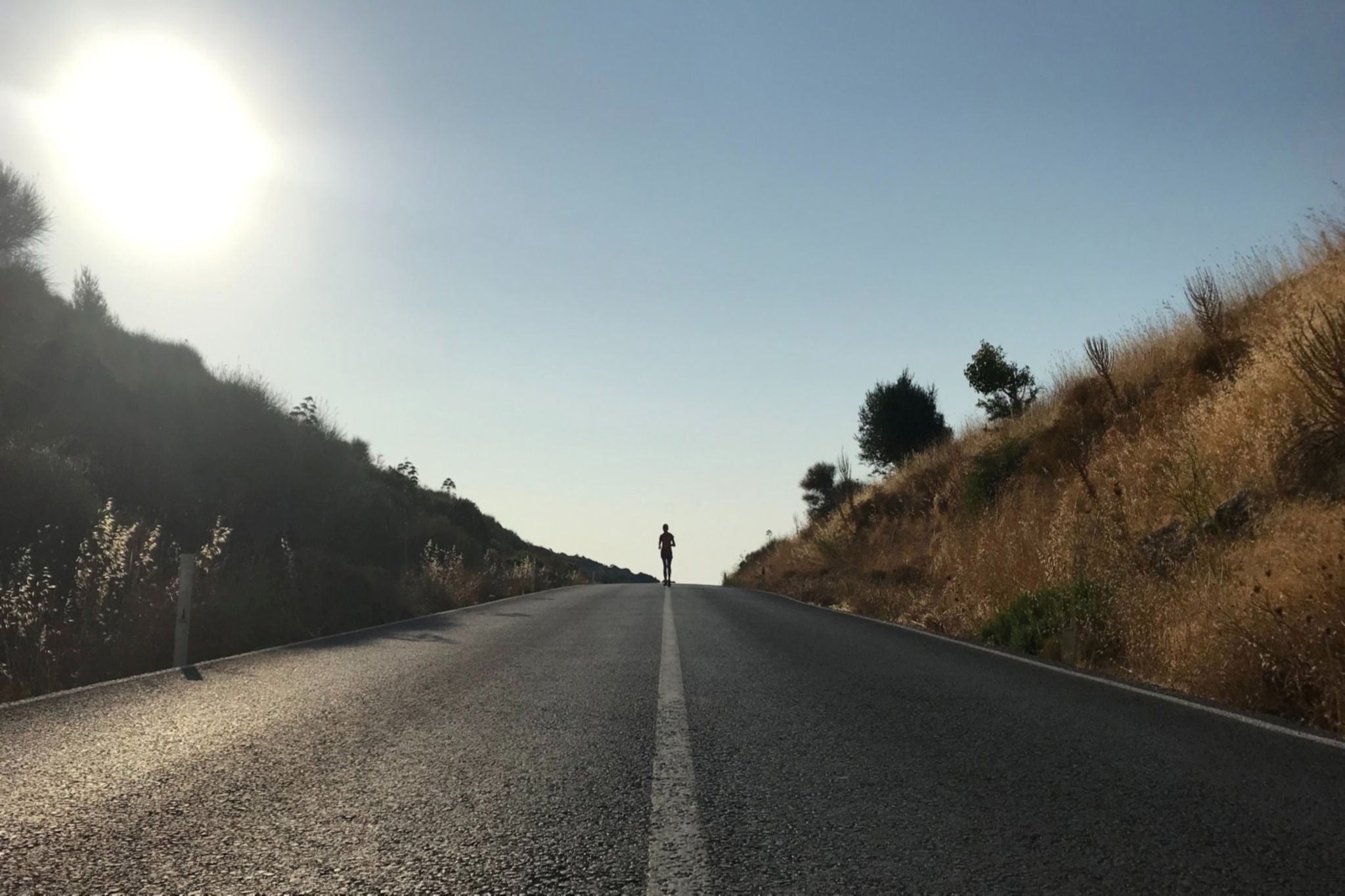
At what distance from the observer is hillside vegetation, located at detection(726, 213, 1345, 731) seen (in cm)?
722

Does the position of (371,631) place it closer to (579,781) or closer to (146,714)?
(146,714)

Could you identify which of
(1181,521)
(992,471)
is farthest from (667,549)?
(1181,521)

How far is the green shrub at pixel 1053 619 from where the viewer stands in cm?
963

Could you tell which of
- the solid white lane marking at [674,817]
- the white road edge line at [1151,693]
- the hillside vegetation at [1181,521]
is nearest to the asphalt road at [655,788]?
the solid white lane marking at [674,817]

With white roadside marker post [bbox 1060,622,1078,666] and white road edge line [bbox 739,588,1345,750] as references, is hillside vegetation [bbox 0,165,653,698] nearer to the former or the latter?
white road edge line [bbox 739,588,1345,750]

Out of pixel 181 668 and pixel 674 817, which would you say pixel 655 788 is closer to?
pixel 674 817

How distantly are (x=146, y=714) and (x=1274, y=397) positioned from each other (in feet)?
42.3

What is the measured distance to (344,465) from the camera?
1268 inches

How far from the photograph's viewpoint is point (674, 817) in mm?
3627

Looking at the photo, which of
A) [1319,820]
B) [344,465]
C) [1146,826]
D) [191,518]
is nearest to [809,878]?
[1146,826]

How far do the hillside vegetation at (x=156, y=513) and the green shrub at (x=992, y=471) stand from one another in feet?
39.8

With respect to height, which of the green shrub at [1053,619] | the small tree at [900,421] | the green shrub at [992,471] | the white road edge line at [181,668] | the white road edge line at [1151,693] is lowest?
the white road edge line at [1151,693]

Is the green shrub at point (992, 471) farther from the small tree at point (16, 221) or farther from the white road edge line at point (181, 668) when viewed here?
the small tree at point (16, 221)

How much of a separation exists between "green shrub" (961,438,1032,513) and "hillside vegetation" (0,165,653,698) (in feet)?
39.8
